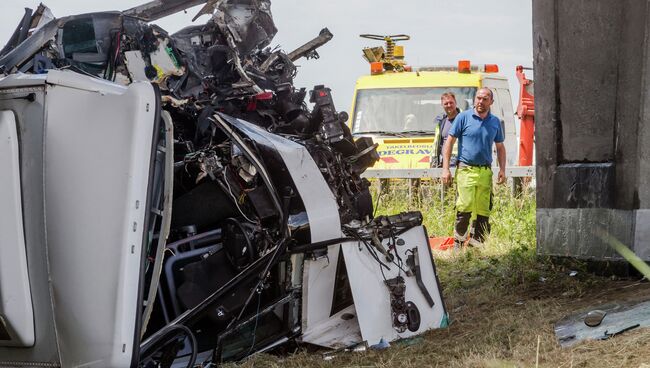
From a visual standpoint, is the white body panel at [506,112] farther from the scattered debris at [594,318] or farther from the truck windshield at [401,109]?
the scattered debris at [594,318]

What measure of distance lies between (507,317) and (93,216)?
284 centimetres

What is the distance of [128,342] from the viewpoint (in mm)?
4078

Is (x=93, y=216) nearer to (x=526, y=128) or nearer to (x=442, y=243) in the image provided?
(x=442, y=243)

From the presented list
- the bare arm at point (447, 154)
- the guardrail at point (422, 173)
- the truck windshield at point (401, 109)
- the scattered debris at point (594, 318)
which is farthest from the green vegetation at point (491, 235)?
the truck windshield at point (401, 109)

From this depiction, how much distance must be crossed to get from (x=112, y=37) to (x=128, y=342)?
10.9 feet

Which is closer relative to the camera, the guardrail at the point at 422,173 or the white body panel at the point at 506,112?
the guardrail at the point at 422,173

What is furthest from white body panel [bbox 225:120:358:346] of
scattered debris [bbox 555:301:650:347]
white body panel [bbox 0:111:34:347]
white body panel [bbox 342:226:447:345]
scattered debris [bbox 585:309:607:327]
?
white body panel [bbox 0:111:34:347]

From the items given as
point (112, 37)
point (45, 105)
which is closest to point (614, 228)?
point (112, 37)

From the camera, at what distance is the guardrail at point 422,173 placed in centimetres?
1127

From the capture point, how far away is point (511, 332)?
542cm

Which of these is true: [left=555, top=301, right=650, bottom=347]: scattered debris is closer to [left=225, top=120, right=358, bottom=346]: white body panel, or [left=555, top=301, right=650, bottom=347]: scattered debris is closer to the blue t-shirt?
[left=225, top=120, right=358, bottom=346]: white body panel

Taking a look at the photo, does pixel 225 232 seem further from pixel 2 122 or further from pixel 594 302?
pixel 594 302

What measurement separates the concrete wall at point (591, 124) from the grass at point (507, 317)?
0.35m

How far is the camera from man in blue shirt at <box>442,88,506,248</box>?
9.37m
